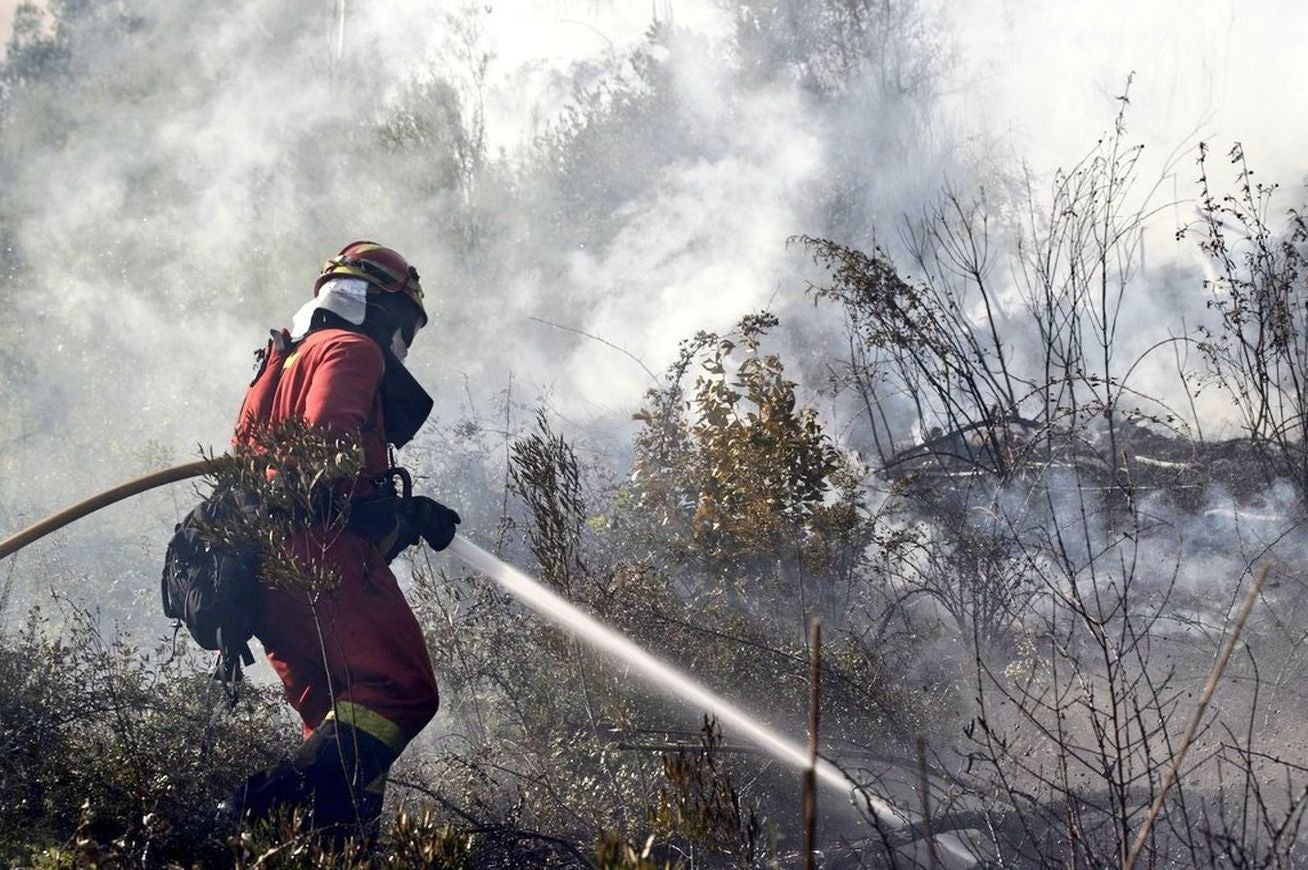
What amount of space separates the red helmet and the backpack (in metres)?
1.03

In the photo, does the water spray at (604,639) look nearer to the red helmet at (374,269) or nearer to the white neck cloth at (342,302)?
the white neck cloth at (342,302)

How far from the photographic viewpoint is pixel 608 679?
186 inches

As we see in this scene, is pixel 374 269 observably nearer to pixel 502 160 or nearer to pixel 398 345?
pixel 398 345

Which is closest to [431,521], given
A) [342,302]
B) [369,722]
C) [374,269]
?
[369,722]

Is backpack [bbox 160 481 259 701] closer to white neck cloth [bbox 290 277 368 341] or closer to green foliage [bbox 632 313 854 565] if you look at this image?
white neck cloth [bbox 290 277 368 341]

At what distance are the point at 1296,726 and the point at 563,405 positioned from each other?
8891mm

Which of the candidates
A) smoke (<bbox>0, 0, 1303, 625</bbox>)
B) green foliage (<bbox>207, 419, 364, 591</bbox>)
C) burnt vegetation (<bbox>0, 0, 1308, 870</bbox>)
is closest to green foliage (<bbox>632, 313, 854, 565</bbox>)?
burnt vegetation (<bbox>0, 0, 1308, 870</bbox>)

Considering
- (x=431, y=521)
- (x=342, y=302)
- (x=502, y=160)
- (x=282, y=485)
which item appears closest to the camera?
(x=282, y=485)

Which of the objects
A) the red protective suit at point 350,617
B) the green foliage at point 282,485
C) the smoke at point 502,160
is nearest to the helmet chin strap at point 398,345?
the red protective suit at point 350,617

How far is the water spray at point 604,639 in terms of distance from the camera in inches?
141

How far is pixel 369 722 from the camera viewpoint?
317 centimetres

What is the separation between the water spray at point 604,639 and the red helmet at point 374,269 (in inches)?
34.5

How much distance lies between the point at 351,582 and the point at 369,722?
0.42 metres

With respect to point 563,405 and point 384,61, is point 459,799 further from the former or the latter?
point 384,61
